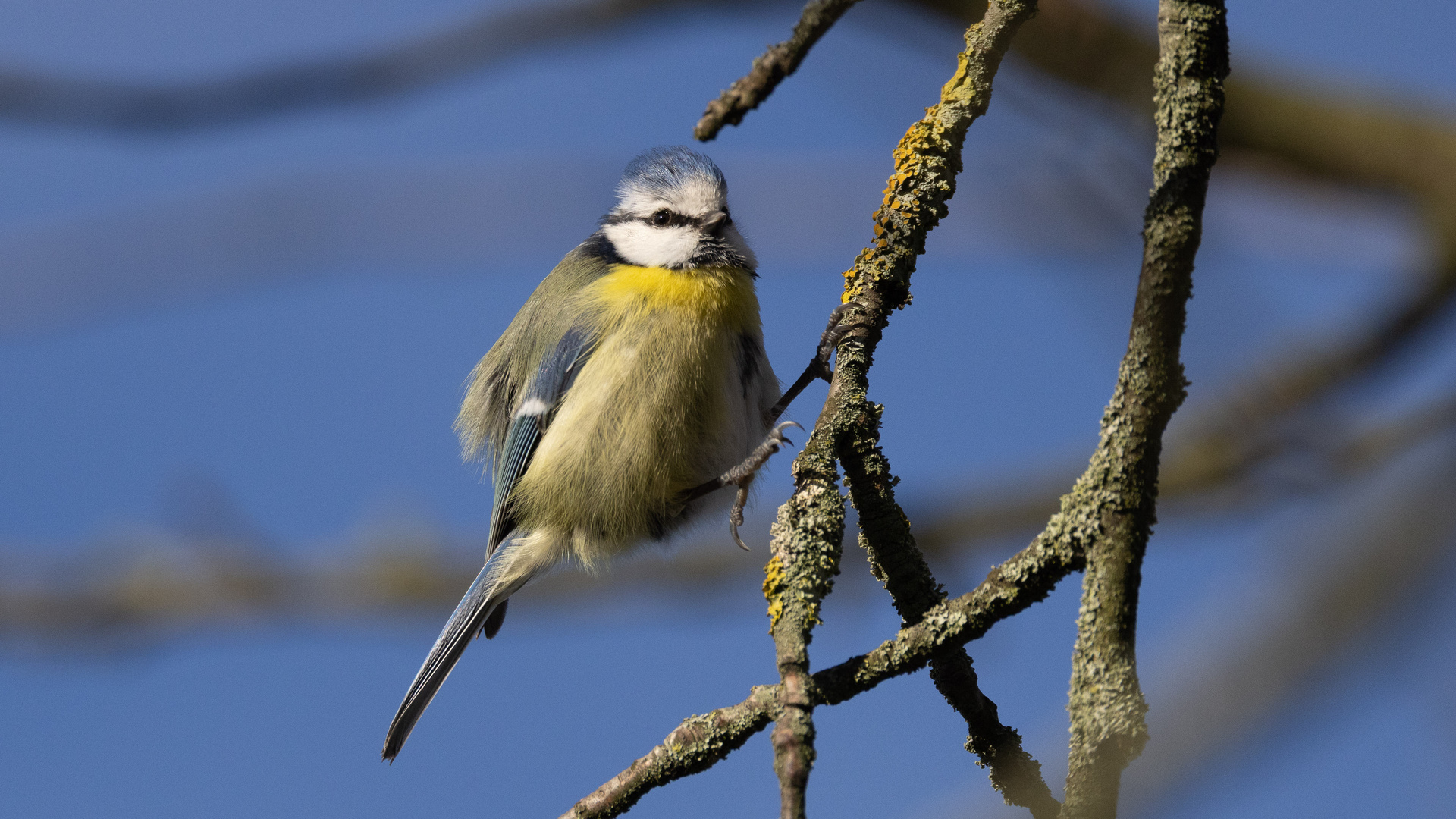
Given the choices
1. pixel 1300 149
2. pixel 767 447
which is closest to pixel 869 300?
pixel 767 447

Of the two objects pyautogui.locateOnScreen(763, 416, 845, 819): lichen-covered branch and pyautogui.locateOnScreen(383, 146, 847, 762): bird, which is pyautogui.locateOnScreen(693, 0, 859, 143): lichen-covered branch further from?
pyautogui.locateOnScreen(383, 146, 847, 762): bird

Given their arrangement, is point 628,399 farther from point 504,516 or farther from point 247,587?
point 247,587

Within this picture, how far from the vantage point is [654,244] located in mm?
2676

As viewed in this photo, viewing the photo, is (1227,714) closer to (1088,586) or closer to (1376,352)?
(1088,586)

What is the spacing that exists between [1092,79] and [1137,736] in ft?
6.25

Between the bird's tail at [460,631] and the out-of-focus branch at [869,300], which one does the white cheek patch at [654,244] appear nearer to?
the bird's tail at [460,631]

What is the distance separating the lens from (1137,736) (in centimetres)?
95

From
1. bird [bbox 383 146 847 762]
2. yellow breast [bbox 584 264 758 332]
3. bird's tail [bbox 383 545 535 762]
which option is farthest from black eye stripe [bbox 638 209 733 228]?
bird's tail [bbox 383 545 535 762]

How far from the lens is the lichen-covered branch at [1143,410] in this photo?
90 centimetres

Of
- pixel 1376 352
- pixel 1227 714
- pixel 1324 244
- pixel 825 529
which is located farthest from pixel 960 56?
pixel 1324 244

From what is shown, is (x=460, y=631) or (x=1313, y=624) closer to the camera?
(x=1313, y=624)

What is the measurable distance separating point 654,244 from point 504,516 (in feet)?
2.48

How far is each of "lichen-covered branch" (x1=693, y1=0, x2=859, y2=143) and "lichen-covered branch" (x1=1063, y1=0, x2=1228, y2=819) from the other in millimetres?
366

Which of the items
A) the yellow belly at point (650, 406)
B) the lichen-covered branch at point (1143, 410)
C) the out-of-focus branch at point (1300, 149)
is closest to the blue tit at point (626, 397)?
the yellow belly at point (650, 406)
